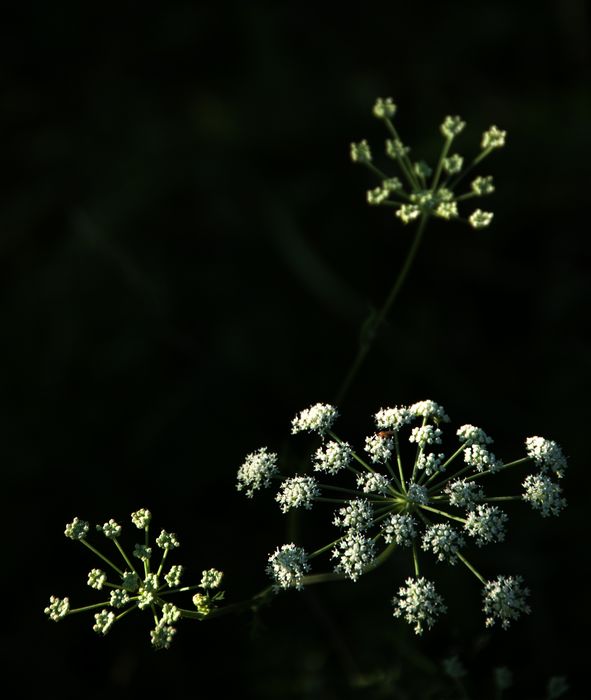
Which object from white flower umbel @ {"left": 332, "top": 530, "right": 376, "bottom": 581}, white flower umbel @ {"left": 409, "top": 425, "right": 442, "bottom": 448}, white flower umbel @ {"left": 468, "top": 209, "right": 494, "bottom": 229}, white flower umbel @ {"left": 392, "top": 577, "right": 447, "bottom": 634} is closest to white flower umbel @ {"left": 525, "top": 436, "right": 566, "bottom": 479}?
white flower umbel @ {"left": 409, "top": 425, "right": 442, "bottom": 448}

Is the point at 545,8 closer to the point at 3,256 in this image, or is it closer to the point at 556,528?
the point at 556,528

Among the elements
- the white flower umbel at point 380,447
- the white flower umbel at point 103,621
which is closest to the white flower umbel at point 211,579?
the white flower umbel at point 103,621

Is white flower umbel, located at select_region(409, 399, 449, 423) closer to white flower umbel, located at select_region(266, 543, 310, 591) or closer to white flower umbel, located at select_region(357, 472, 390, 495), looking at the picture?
white flower umbel, located at select_region(357, 472, 390, 495)

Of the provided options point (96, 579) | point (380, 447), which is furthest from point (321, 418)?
point (96, 579)

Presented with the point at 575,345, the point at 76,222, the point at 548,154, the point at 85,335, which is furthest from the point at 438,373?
the point at 76,222

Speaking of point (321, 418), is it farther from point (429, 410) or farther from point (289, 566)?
point (289, 566)

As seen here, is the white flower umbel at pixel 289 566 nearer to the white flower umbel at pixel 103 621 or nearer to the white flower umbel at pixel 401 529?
the white flower umbel at pixel 401 529
